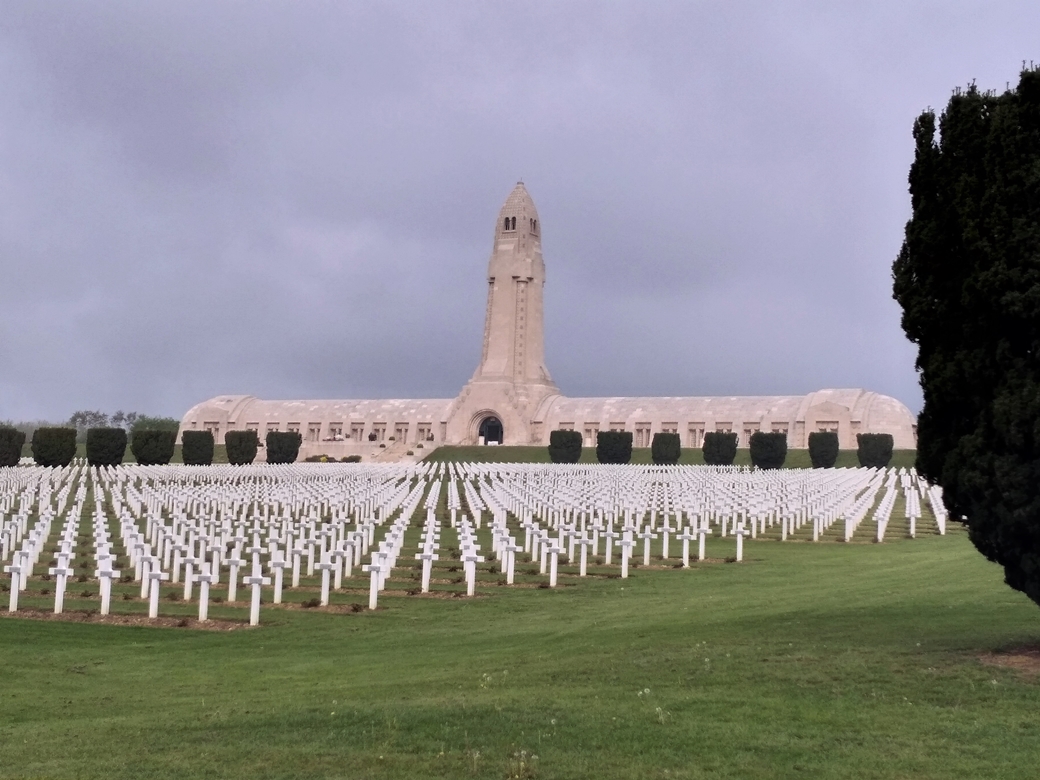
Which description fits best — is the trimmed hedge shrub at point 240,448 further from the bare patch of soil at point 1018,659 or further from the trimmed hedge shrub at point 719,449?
the bare patch of soil at point 1018,659

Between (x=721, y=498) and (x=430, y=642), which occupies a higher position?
(x=721, y=498)

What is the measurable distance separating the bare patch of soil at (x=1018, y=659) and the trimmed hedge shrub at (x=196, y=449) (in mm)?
42256

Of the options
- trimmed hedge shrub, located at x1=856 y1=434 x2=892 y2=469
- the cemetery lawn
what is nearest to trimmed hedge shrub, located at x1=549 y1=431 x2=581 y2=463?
trimmed hedge shrub, located at x1=856 y1=434 x2=892 y2=469

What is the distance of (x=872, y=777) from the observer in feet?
16.0

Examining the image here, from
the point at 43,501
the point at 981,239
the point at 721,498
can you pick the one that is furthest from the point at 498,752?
the point at 43,501

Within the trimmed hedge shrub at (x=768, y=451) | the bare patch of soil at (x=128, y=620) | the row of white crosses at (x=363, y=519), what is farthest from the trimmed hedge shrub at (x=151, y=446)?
the bare patch of soil at (x=128, y=620)

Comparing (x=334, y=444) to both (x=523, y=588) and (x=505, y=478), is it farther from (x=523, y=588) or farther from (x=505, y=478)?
(x=523, y=588)

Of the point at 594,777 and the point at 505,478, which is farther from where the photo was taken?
the point at 505,478

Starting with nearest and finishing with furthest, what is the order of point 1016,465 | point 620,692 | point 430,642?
1. point 620,692
2. point 1016,465
3. point 430,642

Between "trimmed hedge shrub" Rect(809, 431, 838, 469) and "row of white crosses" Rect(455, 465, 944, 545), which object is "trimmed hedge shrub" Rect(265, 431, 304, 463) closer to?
"trimmed hedge shrub" Rect(809, 431, 838, 469)

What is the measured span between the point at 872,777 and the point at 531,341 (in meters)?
57.3

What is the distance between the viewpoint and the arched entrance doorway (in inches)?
2466

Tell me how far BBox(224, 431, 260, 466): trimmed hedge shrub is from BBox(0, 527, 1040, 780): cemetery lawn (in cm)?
3664

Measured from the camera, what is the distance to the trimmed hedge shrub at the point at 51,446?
4112cm
